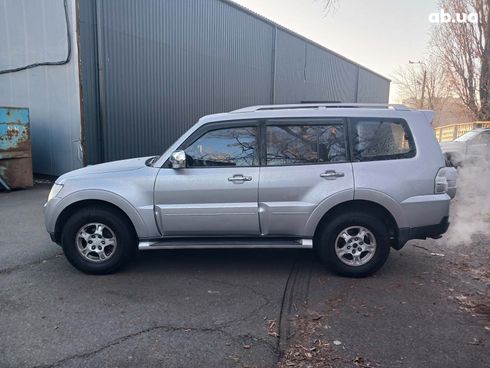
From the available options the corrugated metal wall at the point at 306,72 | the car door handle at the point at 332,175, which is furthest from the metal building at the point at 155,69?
the car door handle at the point at 332,175

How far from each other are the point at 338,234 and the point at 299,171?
83 cm

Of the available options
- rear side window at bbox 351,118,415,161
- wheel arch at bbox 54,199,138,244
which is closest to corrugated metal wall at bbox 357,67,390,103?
rear side window at bbox 351,118,415,161

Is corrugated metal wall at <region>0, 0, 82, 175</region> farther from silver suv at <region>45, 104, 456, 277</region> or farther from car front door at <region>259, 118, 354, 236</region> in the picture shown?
car front door at <region>259, 118, 354, 236</region>

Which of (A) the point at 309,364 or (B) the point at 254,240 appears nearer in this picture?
(A) the point at 309,364

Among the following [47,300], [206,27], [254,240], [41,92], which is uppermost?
[206,27]

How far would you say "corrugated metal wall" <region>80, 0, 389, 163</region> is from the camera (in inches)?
457

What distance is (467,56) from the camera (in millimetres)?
24156

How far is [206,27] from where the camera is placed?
1570cm

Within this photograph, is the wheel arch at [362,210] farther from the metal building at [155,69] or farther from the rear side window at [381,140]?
the metal building at [155,69]

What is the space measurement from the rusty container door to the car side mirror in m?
7.48

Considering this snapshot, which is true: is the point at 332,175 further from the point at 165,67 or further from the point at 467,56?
the point at 467,56

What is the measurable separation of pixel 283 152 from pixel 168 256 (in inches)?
83.3

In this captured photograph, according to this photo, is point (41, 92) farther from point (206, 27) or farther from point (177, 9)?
point (206, 27)

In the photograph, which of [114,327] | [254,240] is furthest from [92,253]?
[254,240]
